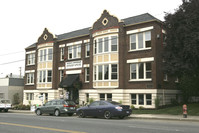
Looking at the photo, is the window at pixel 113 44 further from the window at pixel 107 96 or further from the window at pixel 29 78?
the window at pixel 29 78

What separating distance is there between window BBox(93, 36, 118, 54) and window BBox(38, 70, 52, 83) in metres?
9.32

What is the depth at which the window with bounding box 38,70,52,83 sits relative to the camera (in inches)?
1335

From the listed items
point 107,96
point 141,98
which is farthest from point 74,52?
point 141,98

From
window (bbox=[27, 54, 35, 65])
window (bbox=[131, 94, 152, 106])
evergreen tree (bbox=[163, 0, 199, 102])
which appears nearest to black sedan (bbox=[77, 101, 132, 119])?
evergreen tree (bbox=[163, 0, 199, 102])

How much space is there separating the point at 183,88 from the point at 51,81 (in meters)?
18.1

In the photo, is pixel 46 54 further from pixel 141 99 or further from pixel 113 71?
pixel 141 99

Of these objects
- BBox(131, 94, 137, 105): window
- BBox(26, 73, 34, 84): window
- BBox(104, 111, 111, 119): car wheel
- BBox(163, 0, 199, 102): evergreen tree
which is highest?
BBox(163, 0, 199, 102): evergreen tree

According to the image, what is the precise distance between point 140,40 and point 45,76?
1623cm

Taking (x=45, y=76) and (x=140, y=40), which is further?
(x=45, y=76)

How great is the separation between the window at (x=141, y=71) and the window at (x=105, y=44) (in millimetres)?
Answer: 3208

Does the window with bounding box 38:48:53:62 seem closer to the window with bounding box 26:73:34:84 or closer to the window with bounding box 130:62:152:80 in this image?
the window with bounding box 26:73:34:84

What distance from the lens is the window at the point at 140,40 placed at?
2433 cm

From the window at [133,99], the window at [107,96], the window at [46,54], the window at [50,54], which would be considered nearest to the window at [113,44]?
the window at [107,96]

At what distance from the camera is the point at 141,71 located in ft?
80.3
